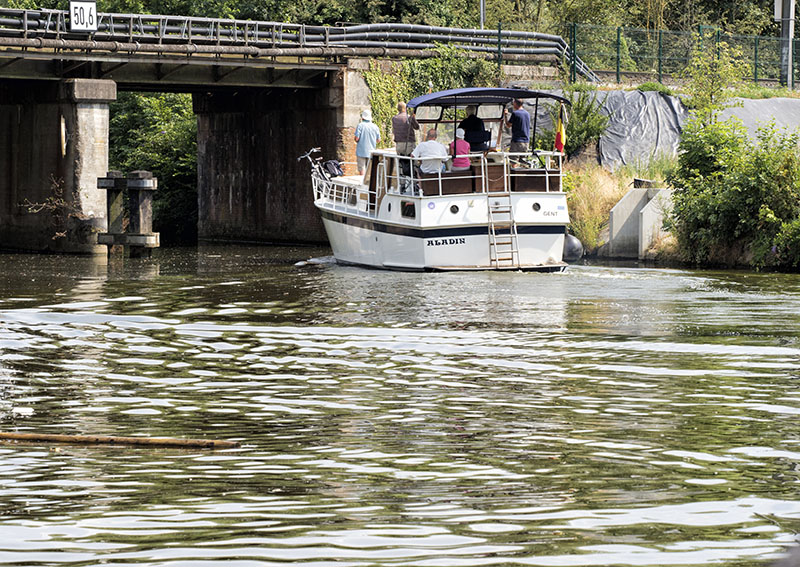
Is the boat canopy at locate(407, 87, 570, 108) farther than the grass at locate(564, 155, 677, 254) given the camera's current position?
No

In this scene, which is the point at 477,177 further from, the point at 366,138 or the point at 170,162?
the point at 170,162

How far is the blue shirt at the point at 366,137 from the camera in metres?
29.1

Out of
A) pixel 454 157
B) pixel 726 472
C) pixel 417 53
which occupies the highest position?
pixel 417 53

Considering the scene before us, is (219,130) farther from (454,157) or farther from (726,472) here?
(726,472)

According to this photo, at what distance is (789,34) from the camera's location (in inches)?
1695

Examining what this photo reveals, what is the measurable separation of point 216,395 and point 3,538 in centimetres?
494

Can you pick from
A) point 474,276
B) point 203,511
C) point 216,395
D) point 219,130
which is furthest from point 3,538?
point 219,130

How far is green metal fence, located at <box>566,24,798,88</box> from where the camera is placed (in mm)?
43344

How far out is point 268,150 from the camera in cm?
4034

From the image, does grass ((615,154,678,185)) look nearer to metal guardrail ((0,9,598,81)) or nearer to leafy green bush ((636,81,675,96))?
leafy green bush ((636,81,675,96))

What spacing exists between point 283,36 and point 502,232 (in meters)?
12.2

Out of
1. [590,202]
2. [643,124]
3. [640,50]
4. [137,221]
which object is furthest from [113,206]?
[640,50]

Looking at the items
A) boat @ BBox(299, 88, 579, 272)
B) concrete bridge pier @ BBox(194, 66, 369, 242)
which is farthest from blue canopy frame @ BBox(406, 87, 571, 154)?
concrete bridge pier @ BBox(194, 66, 369, 242)

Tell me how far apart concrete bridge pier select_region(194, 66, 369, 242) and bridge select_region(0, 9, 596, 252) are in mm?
43
